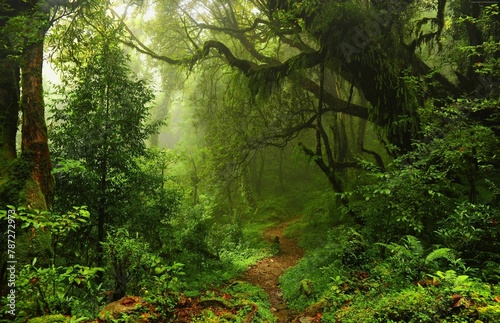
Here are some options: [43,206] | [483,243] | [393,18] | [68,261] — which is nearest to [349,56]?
[393,18]

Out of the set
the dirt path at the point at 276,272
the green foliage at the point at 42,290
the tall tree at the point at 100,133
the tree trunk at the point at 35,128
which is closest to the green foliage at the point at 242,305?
the dirt path at the point at 276,272

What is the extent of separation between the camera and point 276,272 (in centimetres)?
1023

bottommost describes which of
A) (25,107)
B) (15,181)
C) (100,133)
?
(15,181)

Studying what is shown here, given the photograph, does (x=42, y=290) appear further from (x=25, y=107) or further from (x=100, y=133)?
(x=100, y=133)

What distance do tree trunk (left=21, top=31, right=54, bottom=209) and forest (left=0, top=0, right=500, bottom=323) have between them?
0.9 inches

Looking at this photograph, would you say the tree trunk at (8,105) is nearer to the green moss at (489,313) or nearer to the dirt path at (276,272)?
Result: the dirt path at (276,272)

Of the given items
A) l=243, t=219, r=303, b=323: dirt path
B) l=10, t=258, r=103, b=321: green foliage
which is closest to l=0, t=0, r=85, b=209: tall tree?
l=10, t=258, r=103, b=321: green foliage

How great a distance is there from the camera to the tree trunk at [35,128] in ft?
16.0

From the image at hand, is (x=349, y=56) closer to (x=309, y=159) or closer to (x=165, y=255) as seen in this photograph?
(x=309, y=159)

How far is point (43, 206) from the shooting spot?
4.65 meters

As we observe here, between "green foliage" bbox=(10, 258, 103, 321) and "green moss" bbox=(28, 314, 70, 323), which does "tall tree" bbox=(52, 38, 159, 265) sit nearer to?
"green foliage" bbox=(10, 258, 103, 321)

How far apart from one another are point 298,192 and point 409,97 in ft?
46.2

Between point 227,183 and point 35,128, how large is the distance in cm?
941

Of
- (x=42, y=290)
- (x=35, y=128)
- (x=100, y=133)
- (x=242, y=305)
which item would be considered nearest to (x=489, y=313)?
(x=242, y=305)
